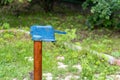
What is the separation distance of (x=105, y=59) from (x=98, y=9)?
1843 mm

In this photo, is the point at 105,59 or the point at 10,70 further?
the point at 105,59

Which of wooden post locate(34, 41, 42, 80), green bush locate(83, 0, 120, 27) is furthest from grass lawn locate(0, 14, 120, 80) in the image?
wooden post locate(34, 41, 42, 80)

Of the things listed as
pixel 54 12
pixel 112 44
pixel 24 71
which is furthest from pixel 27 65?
pixel 54 12

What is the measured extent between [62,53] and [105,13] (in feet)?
5.33

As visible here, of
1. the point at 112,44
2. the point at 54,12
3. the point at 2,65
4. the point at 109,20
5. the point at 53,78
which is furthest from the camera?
the point at 54,12

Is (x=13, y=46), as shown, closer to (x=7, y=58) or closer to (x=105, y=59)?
(x=7, y=58)

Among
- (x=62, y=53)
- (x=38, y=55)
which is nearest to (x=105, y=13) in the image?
(x=62, y=53)

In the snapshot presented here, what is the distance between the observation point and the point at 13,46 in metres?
6.68

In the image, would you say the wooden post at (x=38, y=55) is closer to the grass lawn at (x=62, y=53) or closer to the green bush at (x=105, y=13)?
the grass lawn at (x=62, y=53)

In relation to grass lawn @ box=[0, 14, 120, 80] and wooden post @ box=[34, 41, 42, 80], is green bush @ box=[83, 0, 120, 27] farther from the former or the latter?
wooden post @ box=[34, 41, 42, 80]

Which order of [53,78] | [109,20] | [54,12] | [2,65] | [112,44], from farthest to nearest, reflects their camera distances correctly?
[54,12]
[109,20]
[112,44]
[2,65]
[53,78]

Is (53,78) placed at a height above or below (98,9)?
below

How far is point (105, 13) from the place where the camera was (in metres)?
7.36

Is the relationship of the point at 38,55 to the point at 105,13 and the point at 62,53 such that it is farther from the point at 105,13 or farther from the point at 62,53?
the point at 105,13
